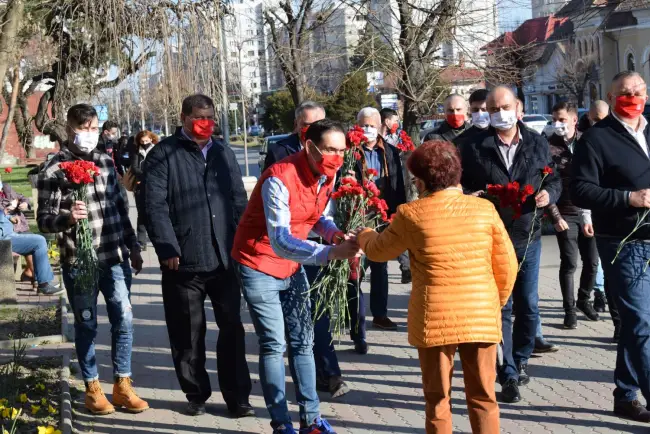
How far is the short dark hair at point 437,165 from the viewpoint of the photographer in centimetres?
483

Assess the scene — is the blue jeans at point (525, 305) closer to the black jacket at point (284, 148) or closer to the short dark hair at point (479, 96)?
the short dark hair at point (479, 96)

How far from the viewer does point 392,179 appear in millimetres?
8773

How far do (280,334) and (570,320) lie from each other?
417cm

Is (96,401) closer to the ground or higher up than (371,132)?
closer to the ground

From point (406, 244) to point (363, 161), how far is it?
10.1ft

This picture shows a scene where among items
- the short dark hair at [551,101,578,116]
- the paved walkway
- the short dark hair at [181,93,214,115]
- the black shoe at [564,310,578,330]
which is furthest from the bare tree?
the short dark hair at [181,93,214,115]

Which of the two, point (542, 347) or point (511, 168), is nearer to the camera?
point (511, 168)

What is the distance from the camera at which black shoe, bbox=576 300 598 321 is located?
9273 millimetres

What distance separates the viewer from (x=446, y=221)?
475cm

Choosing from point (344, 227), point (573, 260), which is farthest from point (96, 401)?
point (573, 260)

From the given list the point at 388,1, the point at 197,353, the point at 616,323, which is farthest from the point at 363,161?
the point at 388,1

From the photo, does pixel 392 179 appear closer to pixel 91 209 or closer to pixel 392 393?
pixel 392 393

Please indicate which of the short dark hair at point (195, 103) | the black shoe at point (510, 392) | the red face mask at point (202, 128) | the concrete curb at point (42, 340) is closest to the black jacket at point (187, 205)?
the red face mask at point (202, 128)

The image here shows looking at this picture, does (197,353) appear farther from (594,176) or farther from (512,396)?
(594,176)
